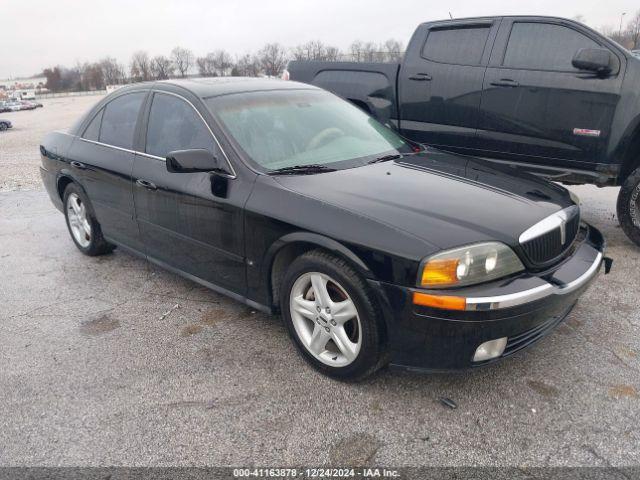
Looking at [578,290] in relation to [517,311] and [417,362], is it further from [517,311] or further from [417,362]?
[417,362]

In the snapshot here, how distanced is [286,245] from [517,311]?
1203mm

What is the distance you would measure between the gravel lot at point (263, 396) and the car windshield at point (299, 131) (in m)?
1.13

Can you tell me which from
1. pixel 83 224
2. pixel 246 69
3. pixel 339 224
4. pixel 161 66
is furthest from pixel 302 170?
pixel 161 66

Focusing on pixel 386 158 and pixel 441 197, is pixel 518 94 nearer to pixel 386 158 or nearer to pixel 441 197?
pixel 386 158

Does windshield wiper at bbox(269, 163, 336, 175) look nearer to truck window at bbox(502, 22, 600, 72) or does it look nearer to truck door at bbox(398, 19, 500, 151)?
truck door at bbox(398, 19, 500, 151)

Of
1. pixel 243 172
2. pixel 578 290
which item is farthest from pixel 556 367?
pixel 243 172

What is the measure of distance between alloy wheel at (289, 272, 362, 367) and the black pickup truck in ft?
9.78

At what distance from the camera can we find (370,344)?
2.47m

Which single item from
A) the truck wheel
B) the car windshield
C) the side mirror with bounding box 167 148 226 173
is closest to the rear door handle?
the car windshield

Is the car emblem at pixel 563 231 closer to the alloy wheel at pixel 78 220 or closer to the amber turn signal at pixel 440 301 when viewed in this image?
the amber turn signal at pixel 440 301

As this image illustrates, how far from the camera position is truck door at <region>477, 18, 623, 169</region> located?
14.5 ft

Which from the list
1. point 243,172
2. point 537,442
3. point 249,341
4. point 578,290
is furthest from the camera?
point 249,341

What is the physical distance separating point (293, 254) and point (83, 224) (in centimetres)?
277

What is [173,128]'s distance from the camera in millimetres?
3527
